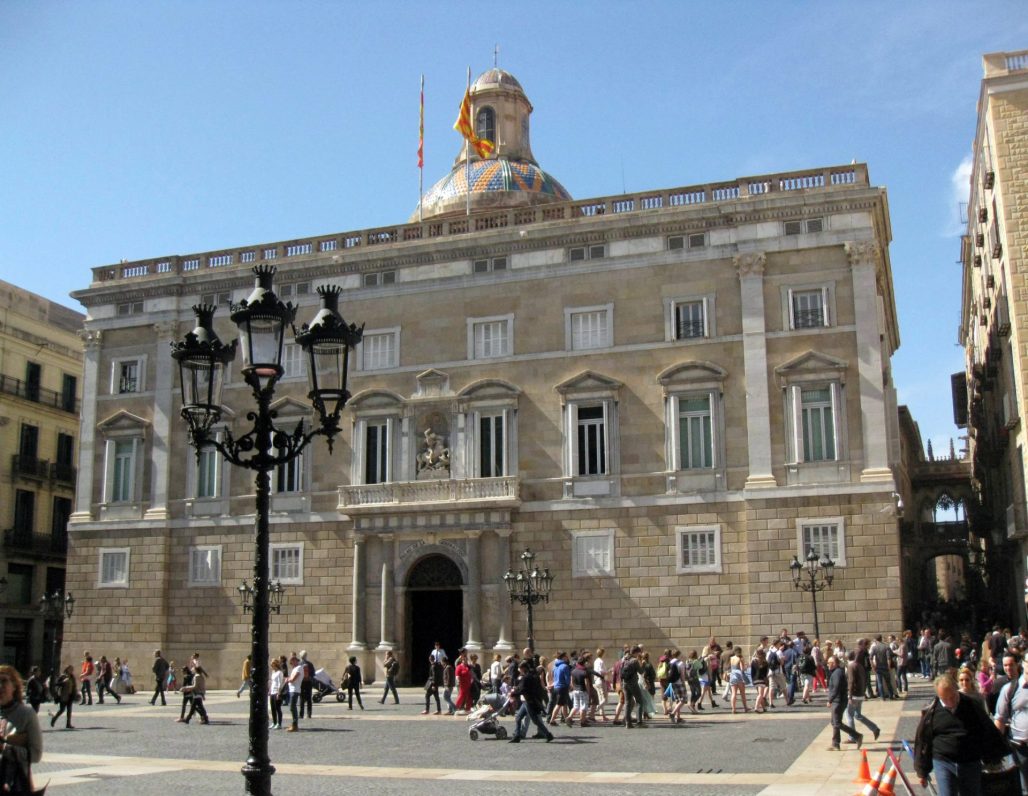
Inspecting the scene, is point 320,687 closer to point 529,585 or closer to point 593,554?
point 529,585

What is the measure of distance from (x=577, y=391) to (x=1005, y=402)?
46.2ft

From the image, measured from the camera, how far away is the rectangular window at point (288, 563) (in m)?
37.3

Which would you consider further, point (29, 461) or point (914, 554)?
point (914, 554)

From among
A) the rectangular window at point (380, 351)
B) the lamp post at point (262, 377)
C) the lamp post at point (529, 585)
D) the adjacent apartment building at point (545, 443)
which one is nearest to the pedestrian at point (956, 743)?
the lamp post at point (262, 377)

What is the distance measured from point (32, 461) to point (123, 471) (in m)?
11.1

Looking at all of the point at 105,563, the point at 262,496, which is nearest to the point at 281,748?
the point at 262,496

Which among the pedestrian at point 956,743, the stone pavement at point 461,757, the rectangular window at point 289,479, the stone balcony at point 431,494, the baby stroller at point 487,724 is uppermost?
the rectangular window at point 289,479

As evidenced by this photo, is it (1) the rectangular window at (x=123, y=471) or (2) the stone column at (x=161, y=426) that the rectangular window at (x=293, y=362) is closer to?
(2) the stone column at (x=161, y=426)

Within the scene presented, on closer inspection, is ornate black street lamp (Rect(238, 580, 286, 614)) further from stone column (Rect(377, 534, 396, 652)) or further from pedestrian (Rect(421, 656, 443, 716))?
pedestrian (Rect(421, 656, 443, 716))

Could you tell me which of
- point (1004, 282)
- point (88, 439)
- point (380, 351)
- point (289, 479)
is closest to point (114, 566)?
point (88, 439)

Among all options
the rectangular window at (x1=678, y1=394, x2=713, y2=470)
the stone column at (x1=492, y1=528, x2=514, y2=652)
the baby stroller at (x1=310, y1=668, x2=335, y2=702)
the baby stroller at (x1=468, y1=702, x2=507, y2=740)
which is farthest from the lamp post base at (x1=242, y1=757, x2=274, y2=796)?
the rectangular window at (x1=678, y1=394, x2=713, y2=470)

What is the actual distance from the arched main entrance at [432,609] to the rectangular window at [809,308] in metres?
13.0

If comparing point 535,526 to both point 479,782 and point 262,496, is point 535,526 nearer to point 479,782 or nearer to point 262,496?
point 479,782

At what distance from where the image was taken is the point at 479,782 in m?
15.8
